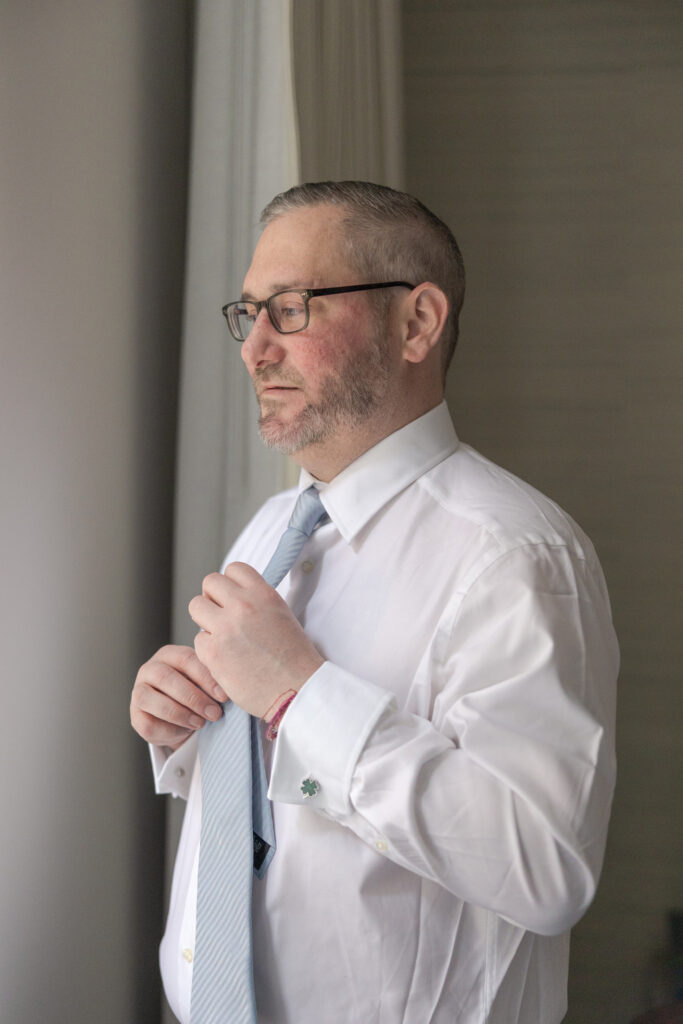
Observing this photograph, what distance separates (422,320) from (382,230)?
4.8 inches

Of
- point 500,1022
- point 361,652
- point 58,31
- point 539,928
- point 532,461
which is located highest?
point 58,31

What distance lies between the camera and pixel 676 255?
81.9 inches

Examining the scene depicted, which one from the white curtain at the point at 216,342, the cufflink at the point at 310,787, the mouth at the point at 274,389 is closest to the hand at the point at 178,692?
the cufflink at the point at 310,787

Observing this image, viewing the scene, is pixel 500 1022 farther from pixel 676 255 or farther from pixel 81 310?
pixel 676 255

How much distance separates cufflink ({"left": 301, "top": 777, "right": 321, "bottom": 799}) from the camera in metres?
0.86

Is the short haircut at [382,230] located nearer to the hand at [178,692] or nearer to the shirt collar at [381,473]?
the shirt collar at [381,473]

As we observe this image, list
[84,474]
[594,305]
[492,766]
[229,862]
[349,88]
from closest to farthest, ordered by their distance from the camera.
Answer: [492,766] → [229,862] → [84,474] → [349,88] → [594,305]

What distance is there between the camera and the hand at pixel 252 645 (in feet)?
2.99

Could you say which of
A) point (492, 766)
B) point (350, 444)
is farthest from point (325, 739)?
point (350, 444)

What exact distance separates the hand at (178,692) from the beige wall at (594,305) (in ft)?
4.24

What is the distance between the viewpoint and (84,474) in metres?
1.37

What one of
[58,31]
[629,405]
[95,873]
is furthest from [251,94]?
[95,873]

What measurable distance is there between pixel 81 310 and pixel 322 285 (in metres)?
0.47

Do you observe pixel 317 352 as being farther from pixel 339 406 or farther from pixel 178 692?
pixel 178 692
